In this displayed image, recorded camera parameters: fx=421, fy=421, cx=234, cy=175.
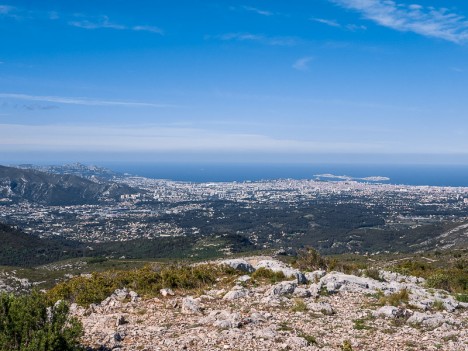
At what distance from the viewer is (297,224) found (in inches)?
7382

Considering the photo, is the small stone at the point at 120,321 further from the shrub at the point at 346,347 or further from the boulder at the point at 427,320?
the boulder at the point at 427,320

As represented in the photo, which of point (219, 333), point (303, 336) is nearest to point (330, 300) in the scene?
point (303, 336)

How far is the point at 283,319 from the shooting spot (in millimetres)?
14172

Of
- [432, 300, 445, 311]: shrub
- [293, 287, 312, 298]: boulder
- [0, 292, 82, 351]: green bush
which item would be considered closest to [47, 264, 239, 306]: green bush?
[293, 287, 312, 298]: boulder

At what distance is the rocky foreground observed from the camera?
12062 mm

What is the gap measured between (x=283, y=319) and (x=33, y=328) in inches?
302

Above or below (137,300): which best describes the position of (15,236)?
below

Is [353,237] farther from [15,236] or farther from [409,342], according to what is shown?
[409,342]

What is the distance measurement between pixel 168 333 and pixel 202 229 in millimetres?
172983

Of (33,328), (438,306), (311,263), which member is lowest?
(311,263)

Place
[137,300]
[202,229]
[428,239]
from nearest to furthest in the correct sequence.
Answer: [137,300] < [428,239] < [202,229]

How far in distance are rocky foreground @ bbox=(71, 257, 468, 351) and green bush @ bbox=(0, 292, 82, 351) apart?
1849 mm

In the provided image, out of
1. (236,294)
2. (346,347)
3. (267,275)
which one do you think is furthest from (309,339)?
(267,275)

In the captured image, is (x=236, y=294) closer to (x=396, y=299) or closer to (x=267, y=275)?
(x=267, y=275)
